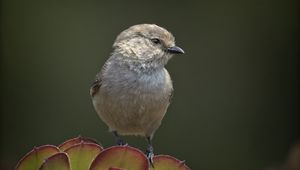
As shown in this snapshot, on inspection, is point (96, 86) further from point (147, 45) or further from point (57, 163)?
point (57, 163)

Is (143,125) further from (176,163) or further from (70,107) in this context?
(70,107)

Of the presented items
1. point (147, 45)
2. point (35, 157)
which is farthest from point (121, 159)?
point (147, 45)

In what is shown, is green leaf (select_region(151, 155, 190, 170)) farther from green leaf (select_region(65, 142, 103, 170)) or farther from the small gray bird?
the small gray bird

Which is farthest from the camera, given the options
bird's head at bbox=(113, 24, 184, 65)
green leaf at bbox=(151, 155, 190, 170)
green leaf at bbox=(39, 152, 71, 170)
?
bird's head at bbox=(113, 24, 184, 65)

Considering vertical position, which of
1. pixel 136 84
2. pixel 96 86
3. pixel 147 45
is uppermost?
pixel 147 45

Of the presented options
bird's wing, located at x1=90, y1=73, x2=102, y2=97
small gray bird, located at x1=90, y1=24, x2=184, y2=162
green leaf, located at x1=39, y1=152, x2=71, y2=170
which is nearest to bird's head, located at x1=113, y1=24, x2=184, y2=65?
small gray bird, located at x1=90, y1=24, x2=184, y2=162

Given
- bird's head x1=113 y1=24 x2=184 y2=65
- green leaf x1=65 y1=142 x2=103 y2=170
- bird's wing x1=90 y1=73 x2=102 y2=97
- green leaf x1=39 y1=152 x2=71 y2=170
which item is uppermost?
green leaf x1=39 y1=152 x2=71 y2=170
